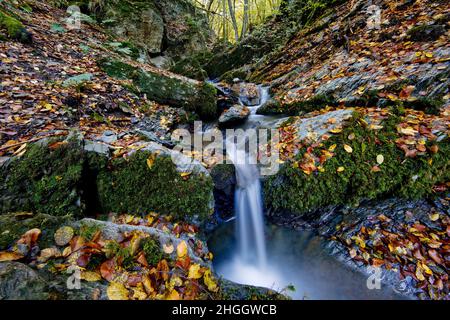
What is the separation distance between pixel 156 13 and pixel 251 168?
1203 cm

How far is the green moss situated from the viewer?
1.64 metres

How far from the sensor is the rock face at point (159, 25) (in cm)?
962

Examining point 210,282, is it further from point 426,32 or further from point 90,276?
point 426,32

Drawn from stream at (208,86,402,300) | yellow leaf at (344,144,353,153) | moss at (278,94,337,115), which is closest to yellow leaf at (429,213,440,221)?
stream at (208,86,402,300)

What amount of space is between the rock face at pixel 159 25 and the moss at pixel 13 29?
4961 millimetres

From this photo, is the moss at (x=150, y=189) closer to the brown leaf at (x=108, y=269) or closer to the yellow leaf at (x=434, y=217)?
the brown leaf at (x=108, y=269)

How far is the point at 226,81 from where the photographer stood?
9.63 m

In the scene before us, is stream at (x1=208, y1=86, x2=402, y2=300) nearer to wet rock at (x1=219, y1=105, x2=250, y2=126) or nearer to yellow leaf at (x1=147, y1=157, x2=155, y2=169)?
yellow leaf at (x1=147, y1=157, x2=155, y2=169)

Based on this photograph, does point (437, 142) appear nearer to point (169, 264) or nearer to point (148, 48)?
point (169, 264)

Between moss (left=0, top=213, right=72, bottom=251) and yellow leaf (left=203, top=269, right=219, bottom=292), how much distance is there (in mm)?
1163

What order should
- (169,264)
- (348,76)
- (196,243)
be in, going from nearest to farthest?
1. (169,264)
2. (196,243)
3. (348,76)

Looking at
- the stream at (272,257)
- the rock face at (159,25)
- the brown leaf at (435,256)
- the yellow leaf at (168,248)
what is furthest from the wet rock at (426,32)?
the rock face at (159,25)
